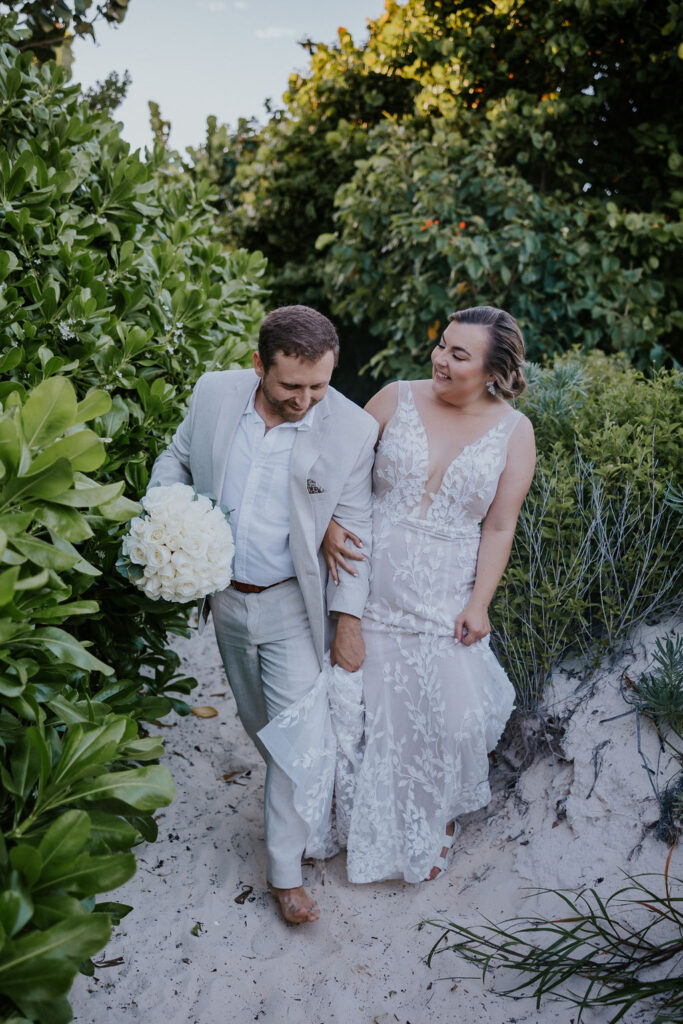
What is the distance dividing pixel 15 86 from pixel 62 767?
2631 mm

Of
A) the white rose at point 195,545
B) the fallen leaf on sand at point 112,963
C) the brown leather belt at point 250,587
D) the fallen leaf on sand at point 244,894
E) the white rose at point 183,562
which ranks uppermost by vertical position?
the white rose at point 195,545

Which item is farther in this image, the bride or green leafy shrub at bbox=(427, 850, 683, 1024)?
the bride

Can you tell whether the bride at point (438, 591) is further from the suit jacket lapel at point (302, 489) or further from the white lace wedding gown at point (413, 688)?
the suit jacket lapel at point (302, 489)

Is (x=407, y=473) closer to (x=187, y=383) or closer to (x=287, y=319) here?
(x=287, y=319)

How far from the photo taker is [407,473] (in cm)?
309

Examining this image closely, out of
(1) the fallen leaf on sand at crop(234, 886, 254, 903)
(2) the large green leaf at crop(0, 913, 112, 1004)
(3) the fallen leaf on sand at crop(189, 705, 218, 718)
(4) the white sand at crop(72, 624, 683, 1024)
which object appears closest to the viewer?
(2) the large green leaf at crop(0, 913, 112, 1004)

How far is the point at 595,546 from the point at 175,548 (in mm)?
2134

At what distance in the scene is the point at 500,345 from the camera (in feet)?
9.87

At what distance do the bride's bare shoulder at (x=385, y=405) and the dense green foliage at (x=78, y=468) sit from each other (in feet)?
2.80

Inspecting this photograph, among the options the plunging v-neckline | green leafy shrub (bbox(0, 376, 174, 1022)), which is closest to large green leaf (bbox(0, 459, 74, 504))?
green leafy shrub (bbox(0, 376, 174, 1022))

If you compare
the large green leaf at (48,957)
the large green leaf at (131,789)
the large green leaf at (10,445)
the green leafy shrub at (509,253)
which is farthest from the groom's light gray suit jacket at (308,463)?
Answer: the green leafy shrub at (509,253)

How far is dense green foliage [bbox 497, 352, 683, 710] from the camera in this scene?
3.36 m

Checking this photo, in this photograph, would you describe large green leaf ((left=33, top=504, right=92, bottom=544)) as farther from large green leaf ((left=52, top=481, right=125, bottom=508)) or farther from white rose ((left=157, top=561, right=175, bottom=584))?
white rose ((left=157, top=561, right=175, bottom=584))

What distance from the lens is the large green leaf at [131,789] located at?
159 centimetres
